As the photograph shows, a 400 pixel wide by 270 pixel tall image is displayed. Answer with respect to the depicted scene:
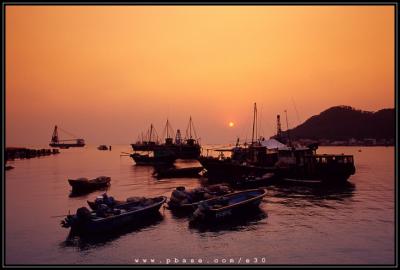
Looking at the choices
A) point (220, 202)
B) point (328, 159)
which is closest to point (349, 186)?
point (328, 159)

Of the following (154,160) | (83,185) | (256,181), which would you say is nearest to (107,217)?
(83,185)

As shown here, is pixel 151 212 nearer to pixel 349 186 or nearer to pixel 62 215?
pixel 62 215

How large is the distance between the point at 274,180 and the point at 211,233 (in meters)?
29.7

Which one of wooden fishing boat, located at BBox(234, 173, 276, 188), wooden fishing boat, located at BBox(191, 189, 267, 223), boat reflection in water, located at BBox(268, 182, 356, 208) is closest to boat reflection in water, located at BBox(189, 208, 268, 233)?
wooden fishing boat, located at BBox(191, 189, 267, 223)

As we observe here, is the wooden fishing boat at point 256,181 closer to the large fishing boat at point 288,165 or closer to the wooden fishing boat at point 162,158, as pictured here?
the large fishing boat at point 288,165

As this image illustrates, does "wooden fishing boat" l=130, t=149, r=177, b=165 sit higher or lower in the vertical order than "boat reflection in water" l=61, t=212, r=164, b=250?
higher

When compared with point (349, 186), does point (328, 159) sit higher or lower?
higher

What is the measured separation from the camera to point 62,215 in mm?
34406

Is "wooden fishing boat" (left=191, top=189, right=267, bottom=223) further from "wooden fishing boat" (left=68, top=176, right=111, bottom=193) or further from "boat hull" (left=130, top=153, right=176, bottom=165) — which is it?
"boat hull" (left=130, top=153, right=176, bottom=165)

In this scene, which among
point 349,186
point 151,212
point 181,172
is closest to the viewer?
point 151,212

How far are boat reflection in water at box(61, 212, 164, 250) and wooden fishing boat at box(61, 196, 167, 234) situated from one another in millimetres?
307

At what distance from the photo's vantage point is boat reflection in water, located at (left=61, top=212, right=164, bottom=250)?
78.4ft

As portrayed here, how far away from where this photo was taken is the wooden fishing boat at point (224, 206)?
28.5m

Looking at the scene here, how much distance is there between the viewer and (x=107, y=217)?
26.4m
